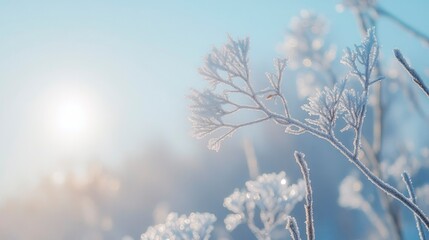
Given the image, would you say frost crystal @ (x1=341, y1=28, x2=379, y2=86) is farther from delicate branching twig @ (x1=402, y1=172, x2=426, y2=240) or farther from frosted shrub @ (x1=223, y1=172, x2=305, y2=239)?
frosted shrub @ (x1=223, y1=172, x2=305, y2=239)

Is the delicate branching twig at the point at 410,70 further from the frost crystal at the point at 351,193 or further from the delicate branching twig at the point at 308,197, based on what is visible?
the frost crystal at the point at 351,193

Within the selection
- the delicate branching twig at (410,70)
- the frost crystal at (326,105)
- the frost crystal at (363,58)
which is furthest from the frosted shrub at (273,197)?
the delicate branching twig at (410,70)

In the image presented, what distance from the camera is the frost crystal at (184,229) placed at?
4.85 feet

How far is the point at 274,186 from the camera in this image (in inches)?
67.7

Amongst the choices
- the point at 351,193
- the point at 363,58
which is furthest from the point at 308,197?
the point at 351,193

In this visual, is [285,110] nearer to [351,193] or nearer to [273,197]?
[273,197]

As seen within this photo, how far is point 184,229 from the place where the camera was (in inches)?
59.0

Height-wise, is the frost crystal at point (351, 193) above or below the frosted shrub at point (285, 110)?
above

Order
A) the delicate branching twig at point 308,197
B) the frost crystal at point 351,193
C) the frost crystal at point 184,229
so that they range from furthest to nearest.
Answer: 1. the frost crystal at point 351,193
2. the frost crystal at point 184,229
3. the delicate branching twig at point 308,197

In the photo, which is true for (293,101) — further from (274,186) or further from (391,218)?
(274,186)

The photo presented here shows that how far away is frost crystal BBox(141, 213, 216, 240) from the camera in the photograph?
1.48m

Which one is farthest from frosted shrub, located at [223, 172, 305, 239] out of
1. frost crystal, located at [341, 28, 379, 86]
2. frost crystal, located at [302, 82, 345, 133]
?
frost crystal, located at [341, 28, 379, 86]

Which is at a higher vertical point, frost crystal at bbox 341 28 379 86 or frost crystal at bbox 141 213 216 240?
frost crystal at bbox 341 28 379 86

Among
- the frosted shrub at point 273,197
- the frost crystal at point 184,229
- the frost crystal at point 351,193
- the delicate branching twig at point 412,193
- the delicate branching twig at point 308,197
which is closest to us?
the delicate branching twig at point 308,197
